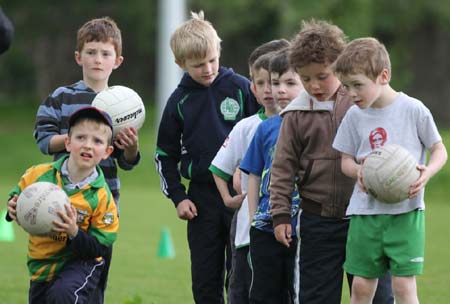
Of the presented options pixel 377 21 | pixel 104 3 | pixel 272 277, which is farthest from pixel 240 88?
pixel 104 3

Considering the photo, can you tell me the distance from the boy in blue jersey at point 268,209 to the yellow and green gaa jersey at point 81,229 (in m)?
0.91

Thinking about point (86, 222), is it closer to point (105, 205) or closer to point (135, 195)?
point (105, 205)

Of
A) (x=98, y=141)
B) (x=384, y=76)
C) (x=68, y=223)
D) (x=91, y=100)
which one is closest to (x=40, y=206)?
(x=68, y=223)

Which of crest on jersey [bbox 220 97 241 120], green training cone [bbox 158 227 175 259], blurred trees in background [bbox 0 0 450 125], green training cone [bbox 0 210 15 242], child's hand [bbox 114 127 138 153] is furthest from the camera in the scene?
blurred trees in background [bbox 0 0 450 125]

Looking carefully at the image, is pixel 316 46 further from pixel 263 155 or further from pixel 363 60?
pixel 263 155

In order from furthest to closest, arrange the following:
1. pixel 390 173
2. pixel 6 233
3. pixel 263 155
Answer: pixel 6 233
pixel 263 155
pixel 390 173

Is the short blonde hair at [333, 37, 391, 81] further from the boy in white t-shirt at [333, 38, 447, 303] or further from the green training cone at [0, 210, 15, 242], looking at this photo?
the green training cone at [0, 210, 15, 242]

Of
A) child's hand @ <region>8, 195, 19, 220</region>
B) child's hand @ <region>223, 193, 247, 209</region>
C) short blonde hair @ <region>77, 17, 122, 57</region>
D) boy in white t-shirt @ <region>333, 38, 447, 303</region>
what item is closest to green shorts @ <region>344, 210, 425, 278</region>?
boy in white t-shirt @ <region>333, 38, 447, 303</region>

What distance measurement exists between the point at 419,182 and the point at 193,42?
2173 millimetres

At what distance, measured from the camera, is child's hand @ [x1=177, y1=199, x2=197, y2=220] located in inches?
302

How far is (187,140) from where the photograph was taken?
306 inches

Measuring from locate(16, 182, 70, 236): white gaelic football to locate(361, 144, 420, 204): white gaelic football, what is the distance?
1.79 m

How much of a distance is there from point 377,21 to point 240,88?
3788 centimetres

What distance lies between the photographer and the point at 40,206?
20.3 feet
